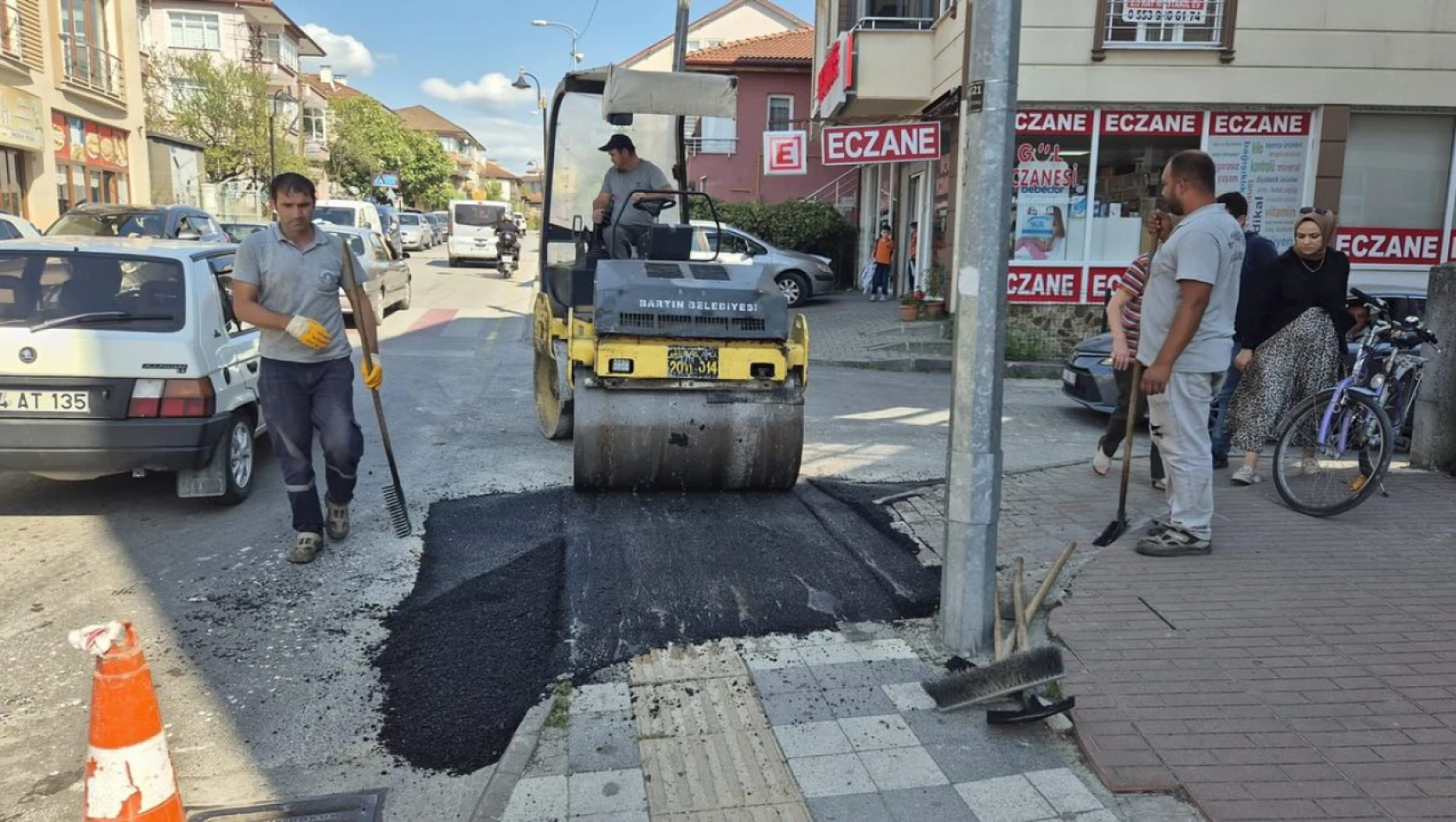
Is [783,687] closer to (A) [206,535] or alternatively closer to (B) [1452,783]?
(B) [1452,783]

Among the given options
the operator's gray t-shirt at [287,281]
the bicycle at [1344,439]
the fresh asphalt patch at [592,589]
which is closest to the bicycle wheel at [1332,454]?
the bicycle at [1344,439]

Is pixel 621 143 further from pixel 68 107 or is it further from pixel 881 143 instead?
pixel 68 107

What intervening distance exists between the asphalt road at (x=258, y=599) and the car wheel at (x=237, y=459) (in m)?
0.09

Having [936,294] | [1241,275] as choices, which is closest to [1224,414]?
[1241,275]

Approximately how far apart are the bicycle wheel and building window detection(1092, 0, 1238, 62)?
866 cm

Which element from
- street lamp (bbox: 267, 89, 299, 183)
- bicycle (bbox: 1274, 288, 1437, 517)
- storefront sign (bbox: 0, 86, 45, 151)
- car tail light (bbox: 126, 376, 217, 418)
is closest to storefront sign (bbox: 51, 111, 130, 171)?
storefront sign (bbox: 0, 86, 45, 151)

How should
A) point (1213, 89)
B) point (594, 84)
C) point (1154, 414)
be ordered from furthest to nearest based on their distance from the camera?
point (1213, 89)
point (594, 84)
point (1154, 414)

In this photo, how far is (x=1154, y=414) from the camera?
5219 mm

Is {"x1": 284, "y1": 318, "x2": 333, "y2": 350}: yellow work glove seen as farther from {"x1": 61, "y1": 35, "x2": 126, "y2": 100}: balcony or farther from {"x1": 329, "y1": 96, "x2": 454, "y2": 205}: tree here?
{"x1": 329, "y1": 96, "x2": 454, "y2": 205}: tree

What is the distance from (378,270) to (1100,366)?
11.5 metres

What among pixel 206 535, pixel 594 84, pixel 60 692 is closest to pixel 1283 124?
pixel 594 84

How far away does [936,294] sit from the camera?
16.7 meters

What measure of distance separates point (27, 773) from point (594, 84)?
256 inches

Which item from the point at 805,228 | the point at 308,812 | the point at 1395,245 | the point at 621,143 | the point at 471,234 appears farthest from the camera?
the point at 471,234
